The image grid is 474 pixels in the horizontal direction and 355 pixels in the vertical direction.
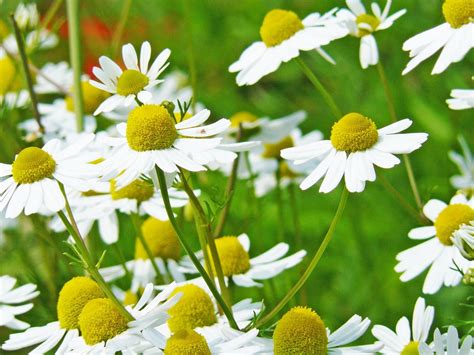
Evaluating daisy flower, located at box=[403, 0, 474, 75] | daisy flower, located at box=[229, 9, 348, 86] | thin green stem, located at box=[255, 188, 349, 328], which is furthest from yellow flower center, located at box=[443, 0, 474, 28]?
thin green stem, located at box=[255, 188, 349, 328]

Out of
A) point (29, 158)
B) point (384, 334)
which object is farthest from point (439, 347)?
point (29, 158)

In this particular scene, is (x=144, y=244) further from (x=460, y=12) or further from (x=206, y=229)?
(x=460, y=12)

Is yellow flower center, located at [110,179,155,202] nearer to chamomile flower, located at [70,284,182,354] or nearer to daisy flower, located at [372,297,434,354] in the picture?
chamomile flower, located at [70,284,182,354]

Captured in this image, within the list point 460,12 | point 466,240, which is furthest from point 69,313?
point 460,12

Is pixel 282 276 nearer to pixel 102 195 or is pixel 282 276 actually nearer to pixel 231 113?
pixel 102 195

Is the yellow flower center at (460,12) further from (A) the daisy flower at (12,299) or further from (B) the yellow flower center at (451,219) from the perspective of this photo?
(A) the daisy flower at (12,299)

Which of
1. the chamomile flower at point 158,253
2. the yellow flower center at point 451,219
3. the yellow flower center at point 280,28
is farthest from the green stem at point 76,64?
the yellow flower center at point 451,219
